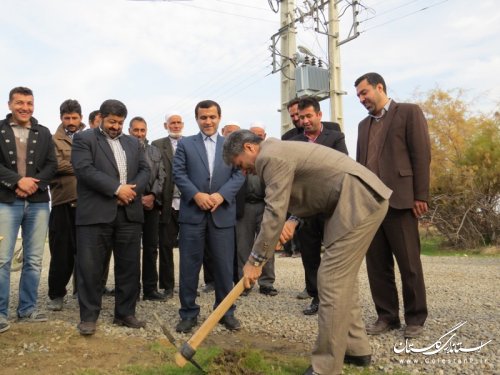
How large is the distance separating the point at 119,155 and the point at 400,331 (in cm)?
321

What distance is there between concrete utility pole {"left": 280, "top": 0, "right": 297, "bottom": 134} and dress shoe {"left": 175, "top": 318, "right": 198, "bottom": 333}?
15025mm

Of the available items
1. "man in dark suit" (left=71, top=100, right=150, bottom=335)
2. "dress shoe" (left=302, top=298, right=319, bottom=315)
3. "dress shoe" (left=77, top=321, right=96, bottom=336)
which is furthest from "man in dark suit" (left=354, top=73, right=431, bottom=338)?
"dress shoe" (left=77, top=321, right=96, bottom=336)

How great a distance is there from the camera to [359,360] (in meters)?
3.64

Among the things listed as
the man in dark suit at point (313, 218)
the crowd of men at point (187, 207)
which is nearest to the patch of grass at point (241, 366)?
the crowd of men at point (187, 207)

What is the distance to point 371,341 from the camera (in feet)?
13.9

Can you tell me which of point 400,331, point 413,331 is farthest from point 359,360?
point 400,331

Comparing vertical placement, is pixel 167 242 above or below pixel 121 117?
below

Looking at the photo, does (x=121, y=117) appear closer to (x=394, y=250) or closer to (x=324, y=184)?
(x=324, y=184)

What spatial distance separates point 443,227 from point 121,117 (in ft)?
42.6

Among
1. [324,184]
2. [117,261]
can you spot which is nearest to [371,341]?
[324,184]

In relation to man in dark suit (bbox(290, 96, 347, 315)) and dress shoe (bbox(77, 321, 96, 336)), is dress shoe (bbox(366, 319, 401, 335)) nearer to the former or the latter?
man in dark suit (bbox(290, 96, 347, 315))

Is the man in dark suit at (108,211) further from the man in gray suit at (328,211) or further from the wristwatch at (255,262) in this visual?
the wristwatch at (255,262)

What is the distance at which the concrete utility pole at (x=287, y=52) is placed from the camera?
19484 millimetres

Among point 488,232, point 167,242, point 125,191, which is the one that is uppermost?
point 125,191
